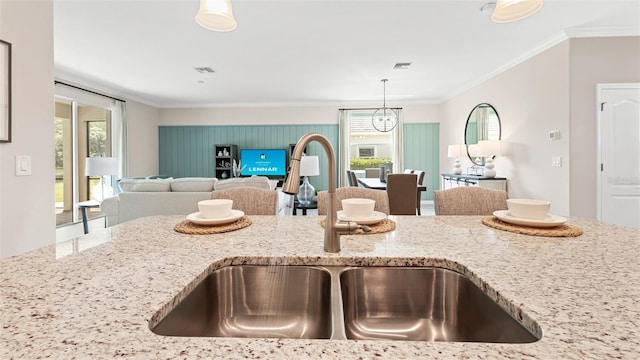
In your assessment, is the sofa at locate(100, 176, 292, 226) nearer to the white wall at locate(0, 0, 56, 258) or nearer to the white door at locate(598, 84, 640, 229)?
the white wall at locate(0, 0, 56, 258)

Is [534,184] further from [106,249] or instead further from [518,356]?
[106,249]

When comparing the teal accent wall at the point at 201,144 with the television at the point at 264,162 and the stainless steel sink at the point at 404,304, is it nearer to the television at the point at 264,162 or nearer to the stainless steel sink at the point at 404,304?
the television at the point at 264,162

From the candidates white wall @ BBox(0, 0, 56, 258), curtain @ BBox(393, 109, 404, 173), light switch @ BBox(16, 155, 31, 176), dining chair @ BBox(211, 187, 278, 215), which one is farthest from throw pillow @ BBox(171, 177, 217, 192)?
curtain @ BBox(393, 109, 404, 173)

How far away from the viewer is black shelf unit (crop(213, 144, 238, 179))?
7.23m

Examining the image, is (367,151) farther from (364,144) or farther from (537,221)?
(537,221)

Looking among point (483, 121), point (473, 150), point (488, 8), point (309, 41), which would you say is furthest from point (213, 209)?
point (483, 121)

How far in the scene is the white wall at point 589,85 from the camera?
3.31 meters

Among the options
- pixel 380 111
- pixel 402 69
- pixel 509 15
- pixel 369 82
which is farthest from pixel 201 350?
pixel 380 111

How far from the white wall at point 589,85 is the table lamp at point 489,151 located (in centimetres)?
111

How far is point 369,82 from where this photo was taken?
17.7ft

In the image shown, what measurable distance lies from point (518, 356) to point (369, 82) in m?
5.39

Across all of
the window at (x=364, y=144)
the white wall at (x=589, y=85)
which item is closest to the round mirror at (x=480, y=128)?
the white wall at (x=589, y=85)

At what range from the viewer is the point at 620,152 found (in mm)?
3281

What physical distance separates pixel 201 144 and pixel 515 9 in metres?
7.28
